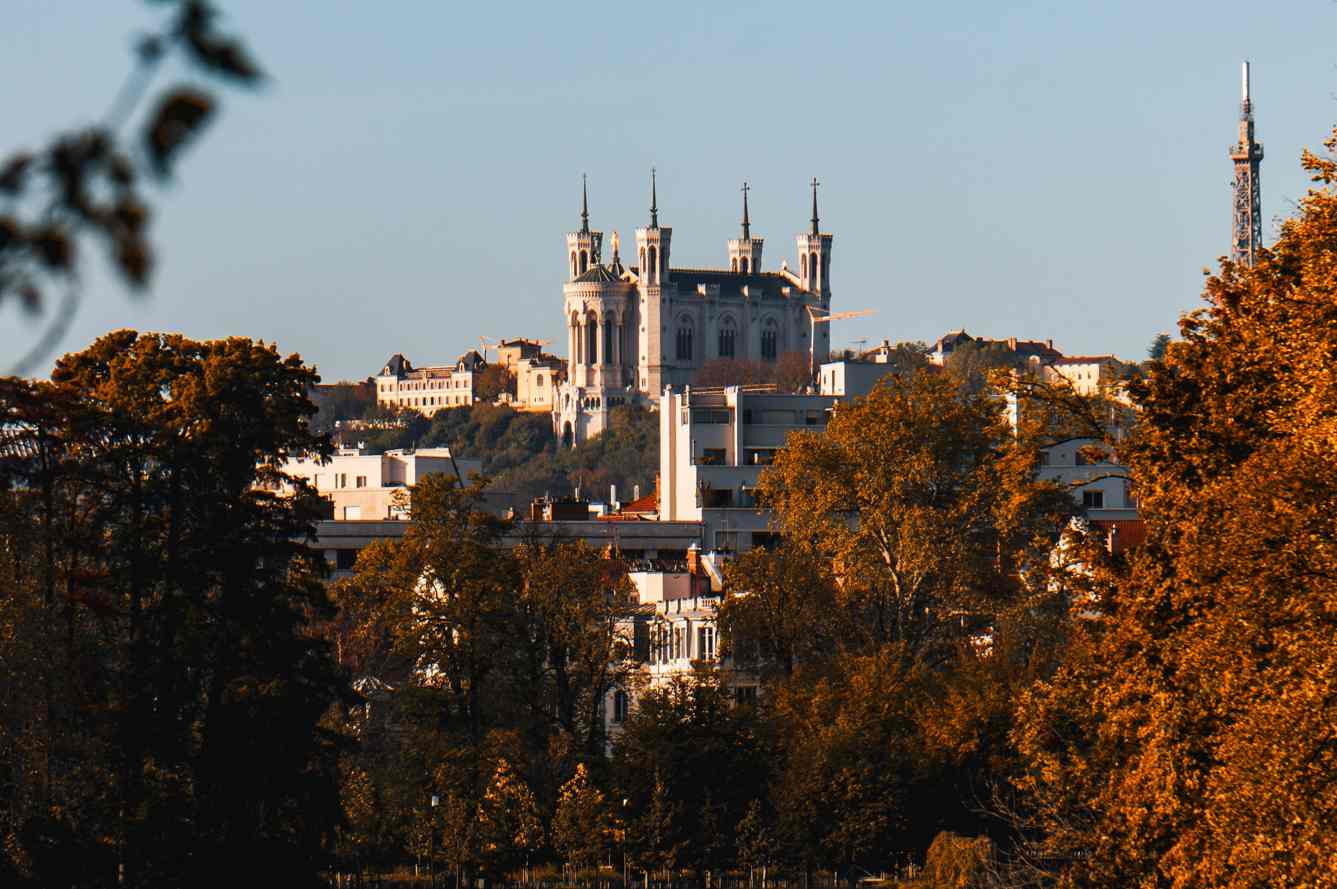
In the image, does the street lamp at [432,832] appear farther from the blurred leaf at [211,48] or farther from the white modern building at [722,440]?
the white modern building at [722,440]

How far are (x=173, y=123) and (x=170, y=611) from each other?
35.9 m

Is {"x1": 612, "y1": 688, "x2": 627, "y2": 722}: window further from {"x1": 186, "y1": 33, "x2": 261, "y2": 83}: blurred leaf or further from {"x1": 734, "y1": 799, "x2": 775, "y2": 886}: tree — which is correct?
{"x1": 186, "y1": 33, "x2": 261, "y2": 83}: blurred leaf

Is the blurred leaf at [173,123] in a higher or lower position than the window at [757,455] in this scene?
lower

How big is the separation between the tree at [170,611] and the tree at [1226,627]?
1203 cm

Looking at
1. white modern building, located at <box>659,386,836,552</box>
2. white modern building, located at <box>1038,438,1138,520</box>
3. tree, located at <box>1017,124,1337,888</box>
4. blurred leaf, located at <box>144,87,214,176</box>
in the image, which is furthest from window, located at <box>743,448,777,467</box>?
blurred leaf, located at <box>144,87,214,176</box>

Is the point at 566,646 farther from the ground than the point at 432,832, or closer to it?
farther from the ground

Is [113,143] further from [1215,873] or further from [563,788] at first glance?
[563,788]

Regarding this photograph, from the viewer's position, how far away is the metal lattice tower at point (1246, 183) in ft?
503

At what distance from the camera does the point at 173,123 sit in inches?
199

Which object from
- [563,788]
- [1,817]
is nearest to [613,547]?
[563,788]

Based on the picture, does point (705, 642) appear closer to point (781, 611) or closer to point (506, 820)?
point (781, 611)

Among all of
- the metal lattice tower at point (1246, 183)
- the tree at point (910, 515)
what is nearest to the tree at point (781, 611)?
the tree at point (910, 515)

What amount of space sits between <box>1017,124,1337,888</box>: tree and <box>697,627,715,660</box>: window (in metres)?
34.1

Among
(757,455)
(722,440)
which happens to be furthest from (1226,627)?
(722,440)
